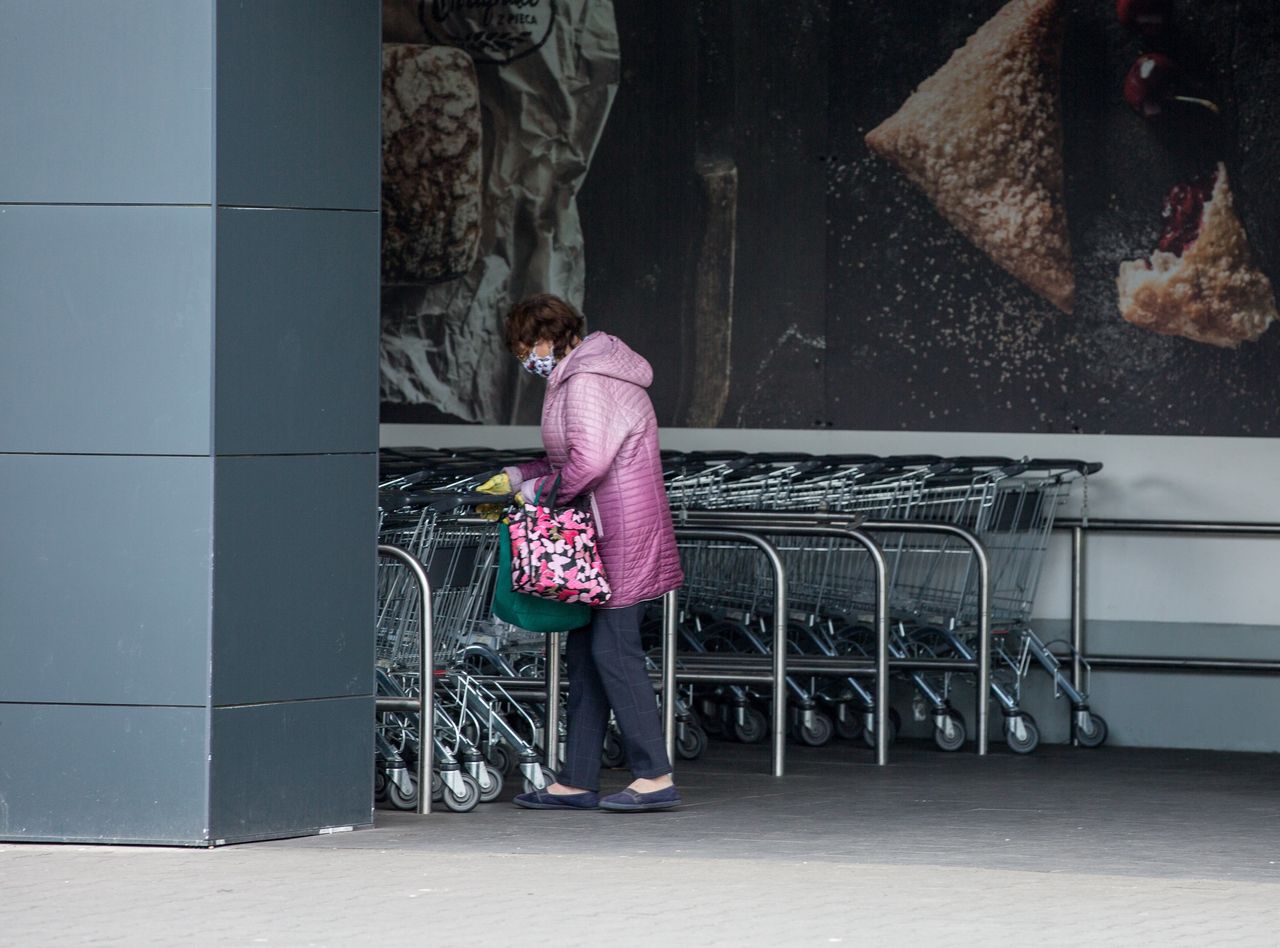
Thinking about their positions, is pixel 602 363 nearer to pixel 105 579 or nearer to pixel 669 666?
pixel 669 666

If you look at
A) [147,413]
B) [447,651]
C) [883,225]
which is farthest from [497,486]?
[883,225]

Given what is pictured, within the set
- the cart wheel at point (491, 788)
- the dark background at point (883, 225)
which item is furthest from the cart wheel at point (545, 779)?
the dark background at point (883, 225)

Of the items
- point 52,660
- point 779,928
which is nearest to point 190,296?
point 52,660

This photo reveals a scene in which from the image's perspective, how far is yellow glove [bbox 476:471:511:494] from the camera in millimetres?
8438

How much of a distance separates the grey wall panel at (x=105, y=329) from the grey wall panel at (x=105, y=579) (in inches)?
3.8

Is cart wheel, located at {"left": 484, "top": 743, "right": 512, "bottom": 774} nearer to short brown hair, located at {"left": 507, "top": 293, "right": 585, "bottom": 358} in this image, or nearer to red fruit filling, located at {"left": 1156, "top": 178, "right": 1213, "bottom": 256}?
short brown hair, located at {"left": 507, "top": 293, "right": 585, "bottom": 358}

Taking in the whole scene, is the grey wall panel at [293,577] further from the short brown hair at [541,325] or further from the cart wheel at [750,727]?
the cart wheel at [750,727]

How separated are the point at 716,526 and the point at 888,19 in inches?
120

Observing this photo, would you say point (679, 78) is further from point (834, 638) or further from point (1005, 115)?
point (834, 638)

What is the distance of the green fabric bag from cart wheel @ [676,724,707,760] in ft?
8.51

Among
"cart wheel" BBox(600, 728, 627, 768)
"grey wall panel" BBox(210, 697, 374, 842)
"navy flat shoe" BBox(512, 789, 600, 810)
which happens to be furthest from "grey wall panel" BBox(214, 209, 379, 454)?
"cart wheel" BBox(600, 728, 627, 768)

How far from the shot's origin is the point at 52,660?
294 inches

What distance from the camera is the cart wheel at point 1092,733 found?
11.8 m

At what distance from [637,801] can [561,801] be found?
308 mm
